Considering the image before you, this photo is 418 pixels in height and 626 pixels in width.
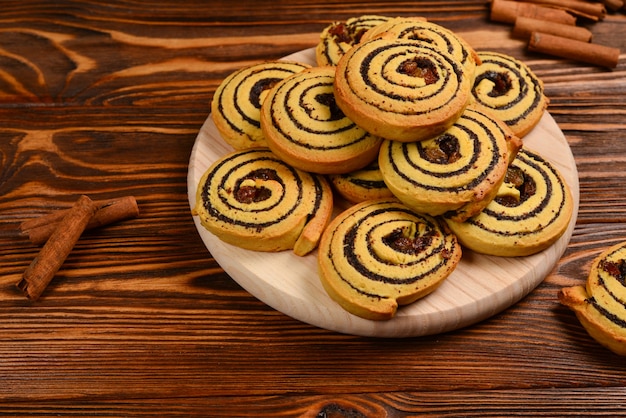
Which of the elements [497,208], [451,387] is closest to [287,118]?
[497,208]

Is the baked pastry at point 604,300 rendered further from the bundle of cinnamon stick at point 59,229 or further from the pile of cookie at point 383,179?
the bundle of cinnamon stick at point 59,229

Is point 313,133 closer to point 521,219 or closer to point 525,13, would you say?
point 521,219

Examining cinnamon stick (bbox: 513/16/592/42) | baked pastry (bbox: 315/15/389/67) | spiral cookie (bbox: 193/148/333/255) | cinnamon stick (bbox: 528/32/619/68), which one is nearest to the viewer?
spiral cookie (bbox: 193/148/333/255)

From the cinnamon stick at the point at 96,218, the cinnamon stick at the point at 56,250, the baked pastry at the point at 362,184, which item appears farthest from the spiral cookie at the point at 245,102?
the cinnamon stick at the point at 56,250

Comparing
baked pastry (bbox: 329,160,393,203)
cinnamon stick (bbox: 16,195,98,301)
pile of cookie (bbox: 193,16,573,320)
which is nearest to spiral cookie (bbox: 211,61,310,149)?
pile of cookie (bbox: 193,16,573,320)

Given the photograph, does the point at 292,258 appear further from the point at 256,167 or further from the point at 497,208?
the point at 497,208

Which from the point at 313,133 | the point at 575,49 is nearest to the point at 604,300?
the point at 313,133

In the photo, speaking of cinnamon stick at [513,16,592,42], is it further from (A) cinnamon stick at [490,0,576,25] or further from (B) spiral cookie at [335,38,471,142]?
(B) spiral cookie at [335,38,471,142]
